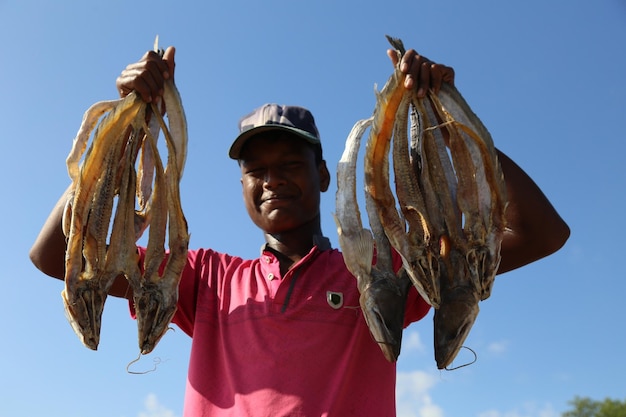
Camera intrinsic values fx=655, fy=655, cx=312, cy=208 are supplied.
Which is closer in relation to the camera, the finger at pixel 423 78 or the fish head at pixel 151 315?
the fish head at pixel 151 315

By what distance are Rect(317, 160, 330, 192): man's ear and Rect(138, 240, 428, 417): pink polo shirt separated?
758 millimetres

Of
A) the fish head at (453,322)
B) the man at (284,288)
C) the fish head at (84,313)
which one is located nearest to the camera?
the fish head at (453,322)

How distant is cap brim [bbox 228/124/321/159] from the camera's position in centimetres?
406

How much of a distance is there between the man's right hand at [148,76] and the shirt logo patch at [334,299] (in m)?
1.47

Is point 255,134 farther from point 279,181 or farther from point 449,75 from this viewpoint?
point 449,75

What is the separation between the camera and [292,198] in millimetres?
4086

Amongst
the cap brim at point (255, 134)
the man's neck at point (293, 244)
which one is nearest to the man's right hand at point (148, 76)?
the cap brim at point (255, 134)

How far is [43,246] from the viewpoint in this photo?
148 inches

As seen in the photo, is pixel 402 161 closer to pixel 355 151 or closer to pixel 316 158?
pixel 355 151

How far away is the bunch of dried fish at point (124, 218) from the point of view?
334 cm

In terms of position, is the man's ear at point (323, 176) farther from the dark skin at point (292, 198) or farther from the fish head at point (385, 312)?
the fish head at point (385, 312)

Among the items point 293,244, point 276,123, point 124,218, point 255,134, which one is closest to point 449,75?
point 276,123

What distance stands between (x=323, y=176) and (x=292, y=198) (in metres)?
0.55

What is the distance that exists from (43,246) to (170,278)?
2.81 feet
